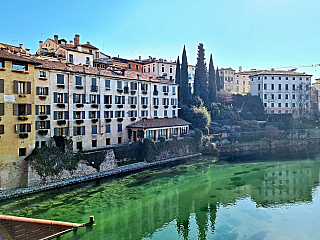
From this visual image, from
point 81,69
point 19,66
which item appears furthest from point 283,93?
point 19,66

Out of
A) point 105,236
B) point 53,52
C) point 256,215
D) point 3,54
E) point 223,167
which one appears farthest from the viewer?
point 53,52

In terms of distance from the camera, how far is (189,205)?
2270 centimetres

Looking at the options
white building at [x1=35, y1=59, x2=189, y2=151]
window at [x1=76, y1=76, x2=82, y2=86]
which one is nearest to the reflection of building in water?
white building at [x1=35, y1=59, x2=189, y2=151]

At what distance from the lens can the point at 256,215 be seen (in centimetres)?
2061

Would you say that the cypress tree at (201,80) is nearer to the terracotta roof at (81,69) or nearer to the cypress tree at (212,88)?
the cypress tree at (212,88)

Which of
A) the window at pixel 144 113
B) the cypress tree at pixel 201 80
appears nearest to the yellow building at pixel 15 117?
the window at pixel 144 113

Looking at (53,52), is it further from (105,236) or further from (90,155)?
(105,236)

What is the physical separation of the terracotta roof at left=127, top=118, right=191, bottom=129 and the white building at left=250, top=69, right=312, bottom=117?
31495 millimetres

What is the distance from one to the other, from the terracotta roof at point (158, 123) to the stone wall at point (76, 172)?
271 inches

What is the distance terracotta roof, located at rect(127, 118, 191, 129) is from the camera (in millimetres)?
36250

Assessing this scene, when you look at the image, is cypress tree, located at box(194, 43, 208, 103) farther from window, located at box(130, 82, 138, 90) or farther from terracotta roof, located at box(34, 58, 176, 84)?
window, located at box(130, 82, 138, 90)

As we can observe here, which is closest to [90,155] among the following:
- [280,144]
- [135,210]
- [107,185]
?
[107,185]

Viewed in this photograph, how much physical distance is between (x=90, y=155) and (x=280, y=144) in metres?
38.0

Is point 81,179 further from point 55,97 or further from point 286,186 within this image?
point 286,186
